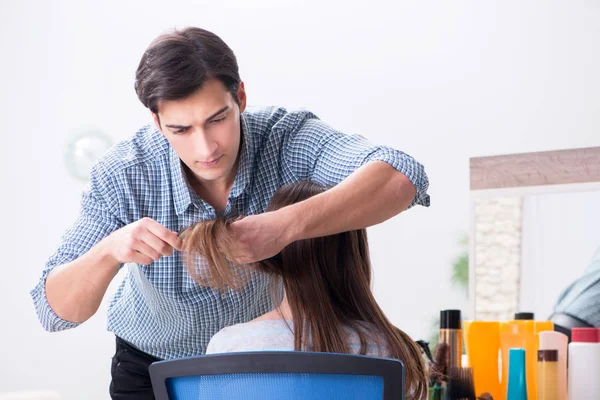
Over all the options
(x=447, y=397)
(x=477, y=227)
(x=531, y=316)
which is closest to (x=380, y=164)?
(x=447, y=397)

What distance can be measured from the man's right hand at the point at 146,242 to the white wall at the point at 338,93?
211cm

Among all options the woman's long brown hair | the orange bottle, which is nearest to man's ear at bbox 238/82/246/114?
the woman's long brown hair

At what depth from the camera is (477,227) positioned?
9.48ft

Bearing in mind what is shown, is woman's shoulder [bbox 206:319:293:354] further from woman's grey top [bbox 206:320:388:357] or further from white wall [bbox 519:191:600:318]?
white wall [bbox 519:191:600:318]

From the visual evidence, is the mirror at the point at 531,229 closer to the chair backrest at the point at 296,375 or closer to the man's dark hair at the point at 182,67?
the man's dark hair at the point at 182,67

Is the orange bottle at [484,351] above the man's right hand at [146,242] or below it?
below

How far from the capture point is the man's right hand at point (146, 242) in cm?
111

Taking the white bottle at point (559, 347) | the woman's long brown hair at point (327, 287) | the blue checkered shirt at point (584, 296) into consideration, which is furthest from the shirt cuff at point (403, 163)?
the blue checkered shirt at point (584, 296)

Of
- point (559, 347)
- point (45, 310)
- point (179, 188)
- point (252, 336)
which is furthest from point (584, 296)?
point (45, 310)

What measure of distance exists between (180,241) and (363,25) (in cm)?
298

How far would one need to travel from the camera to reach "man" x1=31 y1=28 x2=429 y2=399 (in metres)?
1.20

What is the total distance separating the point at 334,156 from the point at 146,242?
0.47 meters

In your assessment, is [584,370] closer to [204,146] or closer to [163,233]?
[204,146]

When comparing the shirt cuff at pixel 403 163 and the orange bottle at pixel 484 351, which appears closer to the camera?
the shirt cuff at pixel 403 163
